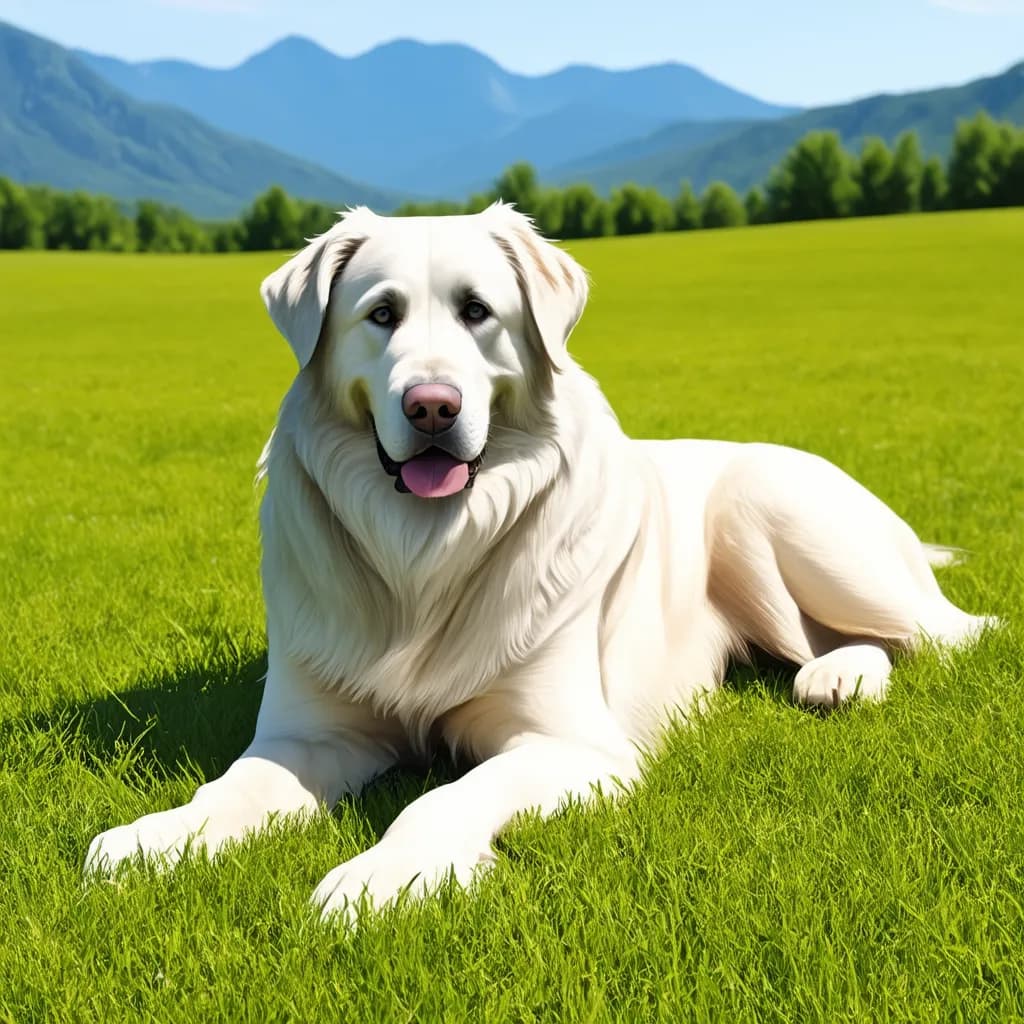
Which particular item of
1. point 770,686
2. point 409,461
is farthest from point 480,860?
point 770,686

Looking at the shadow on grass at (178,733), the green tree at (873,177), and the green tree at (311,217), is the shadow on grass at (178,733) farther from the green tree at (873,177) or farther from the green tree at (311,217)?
the green tree at (311,217)

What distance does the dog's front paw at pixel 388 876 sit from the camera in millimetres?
2615

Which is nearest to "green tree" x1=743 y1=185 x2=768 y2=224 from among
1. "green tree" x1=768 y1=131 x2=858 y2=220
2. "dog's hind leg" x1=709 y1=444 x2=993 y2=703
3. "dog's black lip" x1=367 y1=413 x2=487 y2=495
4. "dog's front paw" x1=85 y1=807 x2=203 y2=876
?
"green tree" x1=768 y1=131 x2=858 y2=220

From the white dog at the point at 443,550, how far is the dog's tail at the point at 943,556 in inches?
76.2

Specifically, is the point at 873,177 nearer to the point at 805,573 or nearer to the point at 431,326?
the point at 805,573

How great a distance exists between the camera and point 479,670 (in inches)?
137

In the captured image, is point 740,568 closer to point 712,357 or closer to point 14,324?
point 712,357

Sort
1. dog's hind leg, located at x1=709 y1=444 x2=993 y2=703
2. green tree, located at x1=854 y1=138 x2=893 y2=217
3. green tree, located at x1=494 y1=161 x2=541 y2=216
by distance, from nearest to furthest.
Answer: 1. dog's hind leg, located at x1=709 y1=444 x2=993 y2=703
2. green tree, located at x1=854 y1=138 x2=893 y2=217
3. green tree, located at x1=494 y1=161 x2=541 y2=216

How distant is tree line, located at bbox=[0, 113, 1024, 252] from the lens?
77.1 metres

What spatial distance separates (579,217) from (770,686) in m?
82.7

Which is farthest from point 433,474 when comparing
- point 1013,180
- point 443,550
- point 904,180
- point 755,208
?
point 755,208

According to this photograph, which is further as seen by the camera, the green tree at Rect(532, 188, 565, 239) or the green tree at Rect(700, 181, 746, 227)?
the green tree at Rect(700, 181, 746, 227)

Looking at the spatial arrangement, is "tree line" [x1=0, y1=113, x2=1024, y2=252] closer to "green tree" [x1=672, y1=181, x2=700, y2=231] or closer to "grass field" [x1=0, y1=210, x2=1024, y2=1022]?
"green tree" [x1=672, y1=181, x2=700, y2=231]

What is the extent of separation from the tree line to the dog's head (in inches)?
2764
